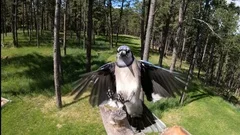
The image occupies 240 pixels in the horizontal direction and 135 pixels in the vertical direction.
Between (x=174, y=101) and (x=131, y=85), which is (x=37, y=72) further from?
(x=131, y=85)

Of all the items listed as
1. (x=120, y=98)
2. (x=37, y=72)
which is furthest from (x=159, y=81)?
(x=37, y=72)

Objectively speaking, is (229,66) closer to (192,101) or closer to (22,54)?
(192,101)

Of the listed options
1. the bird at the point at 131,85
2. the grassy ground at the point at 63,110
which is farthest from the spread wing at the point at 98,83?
the grassy ground at the point at 63,110

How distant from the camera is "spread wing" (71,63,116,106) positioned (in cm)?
482

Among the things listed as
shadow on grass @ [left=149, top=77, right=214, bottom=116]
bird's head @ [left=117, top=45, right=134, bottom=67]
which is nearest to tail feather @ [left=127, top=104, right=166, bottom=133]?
bird's head @ [left=117, top=45, right=134, bottom=67]

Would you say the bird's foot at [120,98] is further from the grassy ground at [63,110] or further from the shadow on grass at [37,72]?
the shadow on grass at [37,72]

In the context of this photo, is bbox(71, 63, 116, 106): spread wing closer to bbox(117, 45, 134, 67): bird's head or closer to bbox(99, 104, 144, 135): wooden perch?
bbox(117, 45, 134, 67): bird's head

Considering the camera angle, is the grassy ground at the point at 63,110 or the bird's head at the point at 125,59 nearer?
the bird's head at the point at 125,59

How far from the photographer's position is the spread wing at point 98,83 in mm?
4816

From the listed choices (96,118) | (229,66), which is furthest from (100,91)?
(229,66)

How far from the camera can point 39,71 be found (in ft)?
71.5

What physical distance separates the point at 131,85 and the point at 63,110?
12955 mm

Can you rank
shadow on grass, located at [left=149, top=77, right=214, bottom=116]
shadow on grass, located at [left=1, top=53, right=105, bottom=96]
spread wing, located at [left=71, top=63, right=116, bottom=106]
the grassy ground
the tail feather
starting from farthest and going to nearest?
A: shadow on grass, located at [left=1, top=53, right=105, bottom=96], shadow on grass, located at [left=149, top=77, right=214, bottom=116], the grassy ground, spread wing, located at [left=71, top=63, right=116, bottom=106], the tail feather

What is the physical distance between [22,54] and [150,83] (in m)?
23.0
